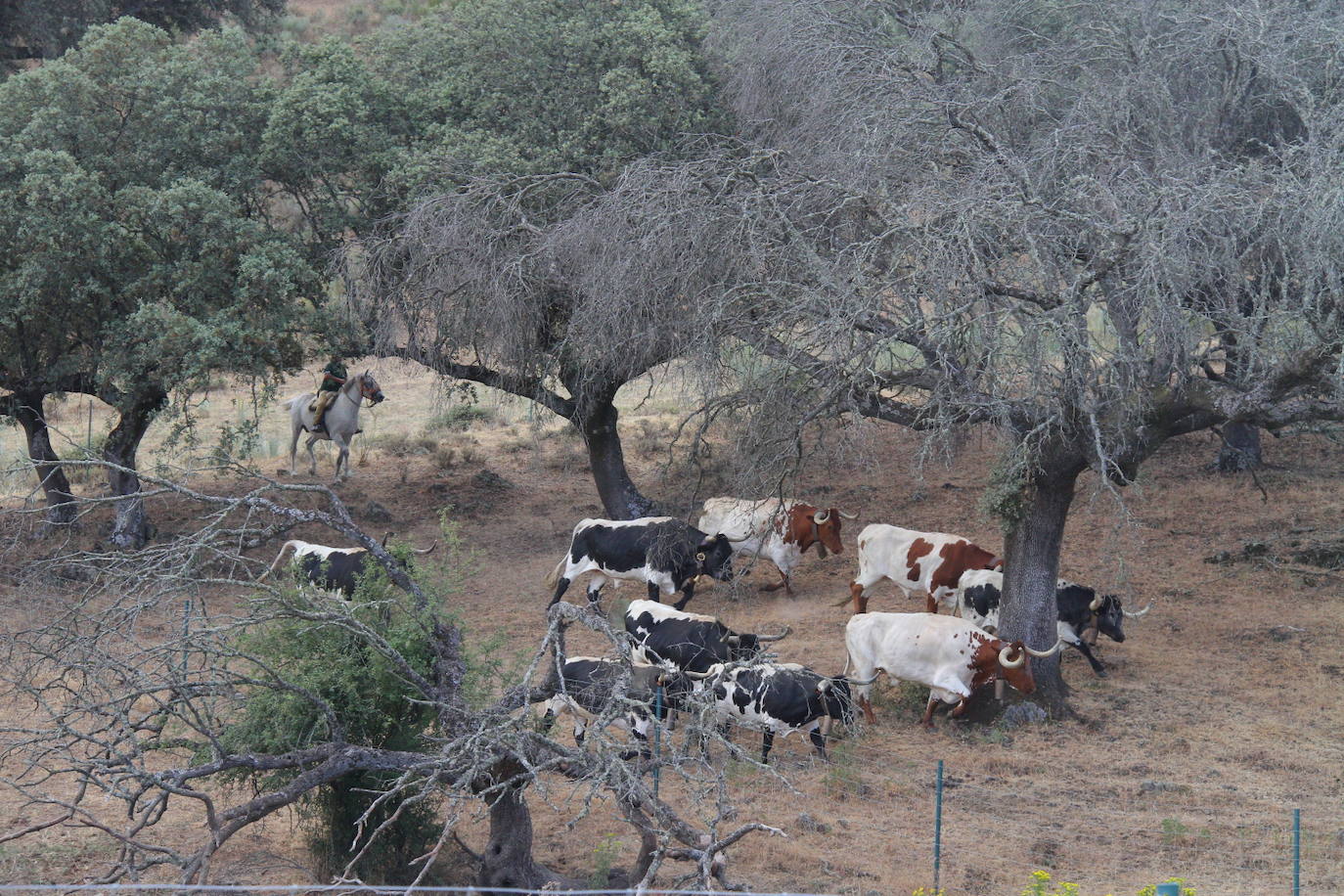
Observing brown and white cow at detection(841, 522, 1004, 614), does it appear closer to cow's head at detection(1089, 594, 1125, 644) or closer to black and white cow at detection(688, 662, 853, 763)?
cow's head at detection(1089, 594, 1125, 644)

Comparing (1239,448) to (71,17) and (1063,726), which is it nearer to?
(1063,726)

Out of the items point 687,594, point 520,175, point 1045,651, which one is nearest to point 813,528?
point 687,594

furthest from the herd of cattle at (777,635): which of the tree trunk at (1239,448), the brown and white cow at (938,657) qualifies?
the tree trunk at (1239,448)

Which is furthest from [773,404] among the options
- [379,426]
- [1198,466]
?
[379,426]

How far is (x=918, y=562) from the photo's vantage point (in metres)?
15.0

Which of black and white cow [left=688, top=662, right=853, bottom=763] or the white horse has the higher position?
the white horse

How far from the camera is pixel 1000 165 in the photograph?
12.6m

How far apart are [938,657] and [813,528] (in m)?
4.47

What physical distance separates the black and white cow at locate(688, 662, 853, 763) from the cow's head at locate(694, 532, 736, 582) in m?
4.27

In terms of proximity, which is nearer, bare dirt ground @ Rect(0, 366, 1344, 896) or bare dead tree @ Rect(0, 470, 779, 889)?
bare dead tree @ Rect(0, 470, 779, 889)

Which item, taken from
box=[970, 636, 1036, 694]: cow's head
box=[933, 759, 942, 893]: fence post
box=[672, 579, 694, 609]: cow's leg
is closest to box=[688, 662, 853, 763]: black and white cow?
box=[970, 636, 1036, 694]: cow's head

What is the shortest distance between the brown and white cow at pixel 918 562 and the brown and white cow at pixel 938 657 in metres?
2.31

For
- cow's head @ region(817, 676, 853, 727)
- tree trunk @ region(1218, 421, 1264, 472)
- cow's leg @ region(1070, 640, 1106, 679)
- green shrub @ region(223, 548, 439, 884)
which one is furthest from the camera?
tree trunk @ region(1218, 421, 1264, 472)

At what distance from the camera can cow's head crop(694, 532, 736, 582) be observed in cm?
1576
